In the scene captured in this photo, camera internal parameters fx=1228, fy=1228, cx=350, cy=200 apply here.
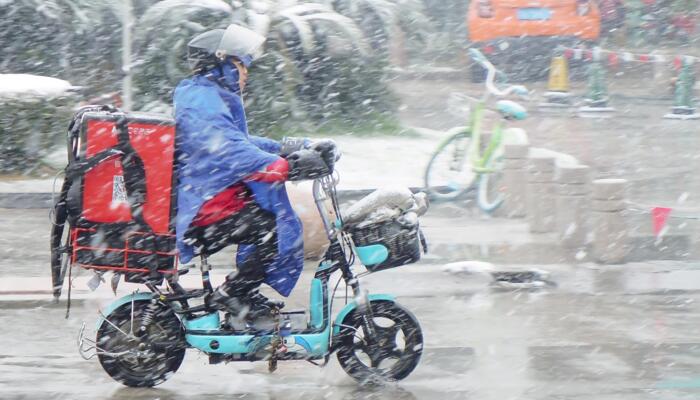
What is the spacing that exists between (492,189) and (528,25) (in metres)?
8.61

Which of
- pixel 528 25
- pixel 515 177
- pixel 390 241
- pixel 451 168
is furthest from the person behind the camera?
pixel 528 25

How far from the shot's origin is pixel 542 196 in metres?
11.0

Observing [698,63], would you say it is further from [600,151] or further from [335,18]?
[335,18]

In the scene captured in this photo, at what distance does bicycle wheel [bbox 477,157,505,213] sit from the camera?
12039 mm

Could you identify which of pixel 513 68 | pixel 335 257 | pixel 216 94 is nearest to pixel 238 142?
pixel 216 94

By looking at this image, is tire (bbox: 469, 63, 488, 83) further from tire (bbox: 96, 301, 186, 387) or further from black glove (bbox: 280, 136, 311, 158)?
tire (bbox: 96, 301, 186, 387)

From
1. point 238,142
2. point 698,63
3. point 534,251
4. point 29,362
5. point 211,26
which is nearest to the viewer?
point 238,142

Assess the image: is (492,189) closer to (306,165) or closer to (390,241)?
(390,241)

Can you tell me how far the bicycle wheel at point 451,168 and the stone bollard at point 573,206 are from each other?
2.04 meters

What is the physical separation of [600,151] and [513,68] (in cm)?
611

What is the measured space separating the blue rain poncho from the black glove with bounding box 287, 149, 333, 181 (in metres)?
0.11

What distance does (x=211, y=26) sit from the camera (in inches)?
590

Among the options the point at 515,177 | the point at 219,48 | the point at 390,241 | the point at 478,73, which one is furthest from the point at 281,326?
the point at 478,73

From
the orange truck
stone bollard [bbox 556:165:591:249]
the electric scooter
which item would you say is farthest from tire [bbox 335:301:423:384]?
the orange truck
